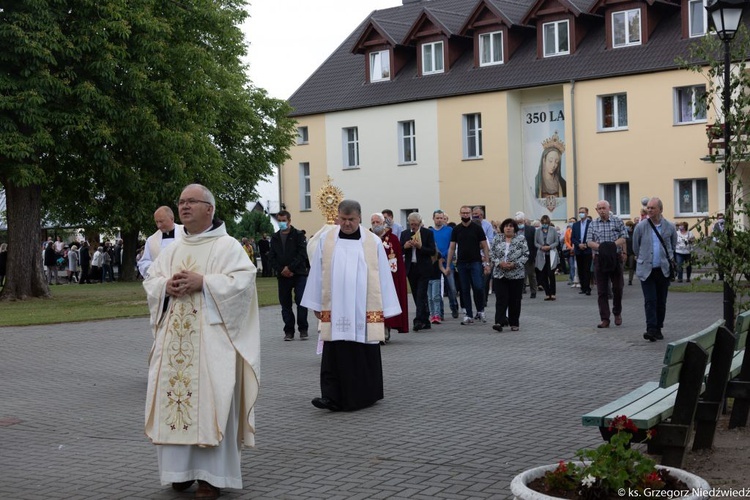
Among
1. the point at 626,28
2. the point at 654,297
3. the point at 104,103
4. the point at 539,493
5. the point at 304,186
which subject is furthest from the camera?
the point at 304,186

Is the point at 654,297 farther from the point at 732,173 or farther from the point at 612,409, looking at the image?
the point at 612,409

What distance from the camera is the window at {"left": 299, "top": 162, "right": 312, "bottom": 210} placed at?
54.6m

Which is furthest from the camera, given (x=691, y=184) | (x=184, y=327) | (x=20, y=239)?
(x=691, y=184)

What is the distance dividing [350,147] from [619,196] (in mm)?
13511

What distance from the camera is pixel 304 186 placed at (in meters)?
54.9

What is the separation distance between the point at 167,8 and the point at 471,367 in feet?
77.0

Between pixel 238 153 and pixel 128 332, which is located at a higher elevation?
pixel 238 153

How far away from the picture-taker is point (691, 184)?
4162cm

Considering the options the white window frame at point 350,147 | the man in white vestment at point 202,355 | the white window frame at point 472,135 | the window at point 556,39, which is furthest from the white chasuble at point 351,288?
the white window frame at point 350,147

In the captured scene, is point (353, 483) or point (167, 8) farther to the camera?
point (167, 8)

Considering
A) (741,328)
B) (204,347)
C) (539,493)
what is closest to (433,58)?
(741,328)

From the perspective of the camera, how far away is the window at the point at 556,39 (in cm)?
4450

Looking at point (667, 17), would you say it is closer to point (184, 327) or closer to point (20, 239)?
point (20, 239)

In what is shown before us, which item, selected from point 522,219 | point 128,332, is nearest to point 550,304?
point 522,219
